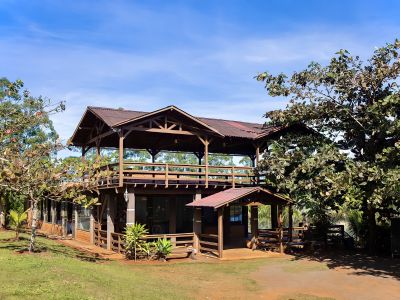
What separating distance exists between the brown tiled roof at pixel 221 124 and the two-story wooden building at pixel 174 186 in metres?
0.05

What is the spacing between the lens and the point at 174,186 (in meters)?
22.4

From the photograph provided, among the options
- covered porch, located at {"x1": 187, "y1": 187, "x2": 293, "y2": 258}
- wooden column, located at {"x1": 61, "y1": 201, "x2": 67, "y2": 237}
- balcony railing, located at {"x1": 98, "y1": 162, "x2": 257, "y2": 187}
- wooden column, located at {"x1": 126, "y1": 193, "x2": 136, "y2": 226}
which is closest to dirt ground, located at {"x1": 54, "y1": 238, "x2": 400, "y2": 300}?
covered porch, located at {"x1": 187, "y1": 187, "x2": 293, "y2": 258}

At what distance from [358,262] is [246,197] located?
6.01 metres

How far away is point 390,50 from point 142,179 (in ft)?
43.6

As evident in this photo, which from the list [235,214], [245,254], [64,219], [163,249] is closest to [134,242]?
[163,249]

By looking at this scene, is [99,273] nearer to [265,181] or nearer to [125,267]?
[125,267]

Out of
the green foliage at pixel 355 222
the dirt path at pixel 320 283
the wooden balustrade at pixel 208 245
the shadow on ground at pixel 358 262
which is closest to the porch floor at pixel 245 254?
the wooden balustrade at pixel 208 245

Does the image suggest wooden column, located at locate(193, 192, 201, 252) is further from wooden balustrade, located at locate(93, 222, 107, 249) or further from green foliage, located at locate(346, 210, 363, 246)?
green foliage, located at locate(346, 210, 363, 246)

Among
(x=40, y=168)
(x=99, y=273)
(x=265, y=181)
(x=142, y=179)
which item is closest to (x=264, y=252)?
(x=265, y=181)

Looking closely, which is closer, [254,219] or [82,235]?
[254,219]

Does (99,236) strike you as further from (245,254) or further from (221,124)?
(221,124)

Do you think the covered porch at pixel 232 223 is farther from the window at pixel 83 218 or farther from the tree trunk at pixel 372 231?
the window at pixel 83 218

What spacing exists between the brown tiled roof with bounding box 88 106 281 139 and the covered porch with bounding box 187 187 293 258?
3.96 m

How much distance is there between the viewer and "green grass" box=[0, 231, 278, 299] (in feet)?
35.6
